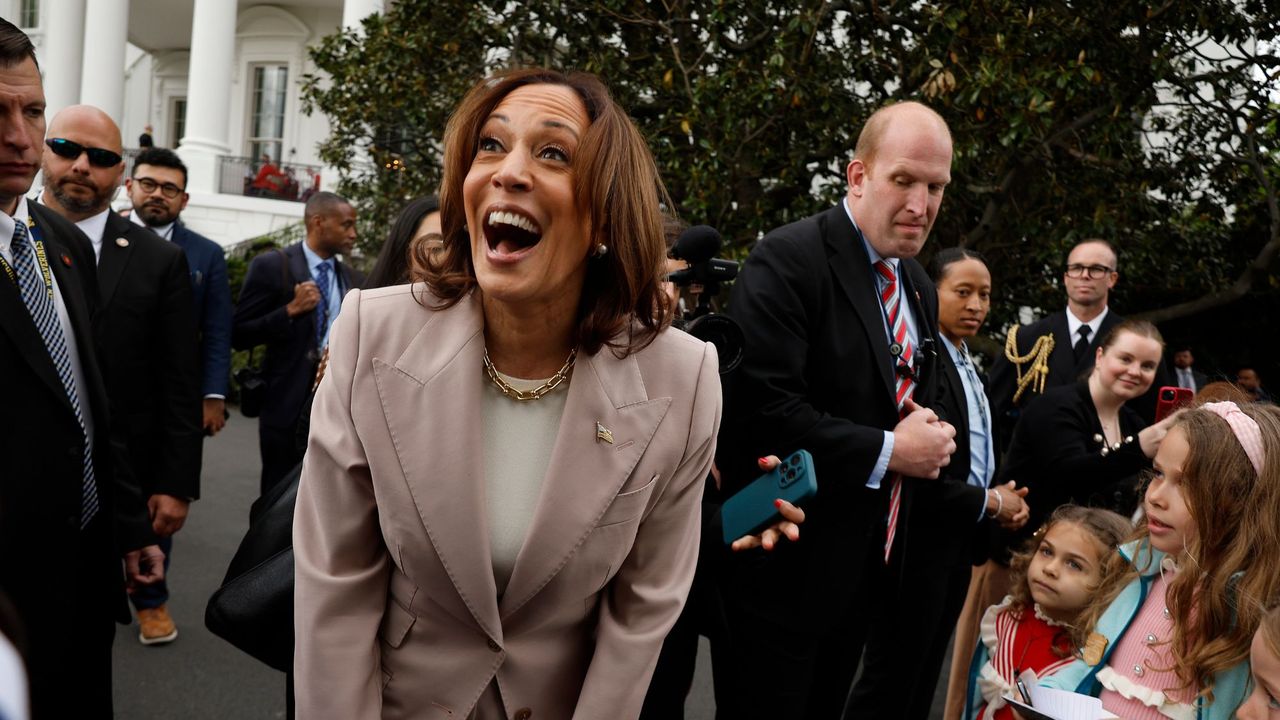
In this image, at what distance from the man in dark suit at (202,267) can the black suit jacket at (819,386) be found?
3.44 metres

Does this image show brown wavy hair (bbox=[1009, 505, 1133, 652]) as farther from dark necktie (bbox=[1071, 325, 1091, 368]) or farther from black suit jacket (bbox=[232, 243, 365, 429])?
black suit jacket (bbox=[232, 243, 365, 429])

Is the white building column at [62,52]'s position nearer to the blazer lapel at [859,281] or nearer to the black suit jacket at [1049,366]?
the black suit jacket at [1049,366]

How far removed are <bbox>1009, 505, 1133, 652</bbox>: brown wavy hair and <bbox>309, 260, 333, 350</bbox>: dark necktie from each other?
370cm

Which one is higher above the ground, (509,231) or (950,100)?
(950,100)

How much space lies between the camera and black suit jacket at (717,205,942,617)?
3107mm

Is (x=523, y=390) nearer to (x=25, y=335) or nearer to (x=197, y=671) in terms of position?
(x=25, y=335)

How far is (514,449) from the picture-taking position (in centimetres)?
210

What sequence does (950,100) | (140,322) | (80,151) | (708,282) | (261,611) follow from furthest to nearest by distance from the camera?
(950,100)
(80,151)
(140,322)
(708,282)
(261,611)

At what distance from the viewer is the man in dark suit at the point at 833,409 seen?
3.12m

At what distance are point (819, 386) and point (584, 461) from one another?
1420 mm

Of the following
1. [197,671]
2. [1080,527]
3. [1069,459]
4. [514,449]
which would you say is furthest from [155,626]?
[1069,459]

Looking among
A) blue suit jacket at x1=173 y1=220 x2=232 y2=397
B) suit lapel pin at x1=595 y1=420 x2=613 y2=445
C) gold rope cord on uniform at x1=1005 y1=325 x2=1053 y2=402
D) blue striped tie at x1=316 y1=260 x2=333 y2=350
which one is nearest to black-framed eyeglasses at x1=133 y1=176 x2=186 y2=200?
blue suit jacket at x1=173 y1=220 x2=232 y2=397

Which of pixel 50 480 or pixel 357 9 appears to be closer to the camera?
pixel 50 480

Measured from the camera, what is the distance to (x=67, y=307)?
→ 285cm
